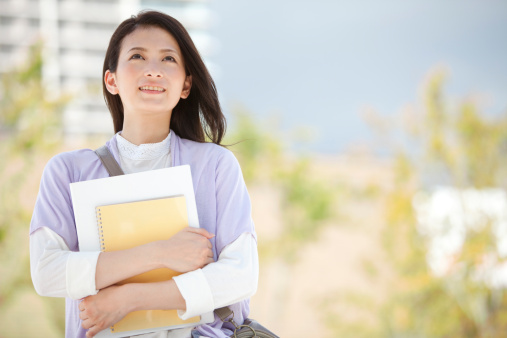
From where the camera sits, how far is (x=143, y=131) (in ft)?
4.05

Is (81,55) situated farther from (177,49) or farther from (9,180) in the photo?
(177,49)

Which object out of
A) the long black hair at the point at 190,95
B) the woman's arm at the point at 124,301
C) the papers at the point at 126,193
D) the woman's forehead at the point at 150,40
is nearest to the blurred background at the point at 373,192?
the long black hair at the point at 190,95

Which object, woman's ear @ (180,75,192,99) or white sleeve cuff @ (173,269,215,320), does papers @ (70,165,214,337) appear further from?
woman's ear @ (180,75,192,99)

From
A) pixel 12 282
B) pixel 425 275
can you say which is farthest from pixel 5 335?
pixel 425 275

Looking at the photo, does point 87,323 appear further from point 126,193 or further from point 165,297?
point 126,193

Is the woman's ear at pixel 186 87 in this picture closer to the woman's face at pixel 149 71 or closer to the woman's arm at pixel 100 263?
the woman's face at pixel 149 71

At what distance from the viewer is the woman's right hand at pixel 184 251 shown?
1020 millimetres

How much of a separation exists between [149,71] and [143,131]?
0.15 m

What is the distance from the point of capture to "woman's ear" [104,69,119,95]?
1264 millimetres

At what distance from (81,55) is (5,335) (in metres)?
20.8

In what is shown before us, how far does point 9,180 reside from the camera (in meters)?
6.41

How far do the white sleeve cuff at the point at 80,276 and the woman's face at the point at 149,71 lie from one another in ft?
1.17

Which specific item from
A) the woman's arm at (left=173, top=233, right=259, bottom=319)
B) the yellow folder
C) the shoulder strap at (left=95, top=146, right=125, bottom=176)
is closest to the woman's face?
the shoulder strap at (left=95, top=146, right=125, bottom=176)

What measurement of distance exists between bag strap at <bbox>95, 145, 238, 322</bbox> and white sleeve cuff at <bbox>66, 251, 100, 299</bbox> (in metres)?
0.21
